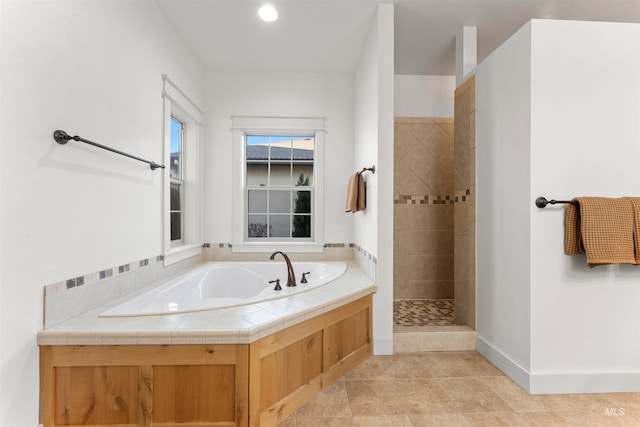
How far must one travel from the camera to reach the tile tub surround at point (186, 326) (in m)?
1.32

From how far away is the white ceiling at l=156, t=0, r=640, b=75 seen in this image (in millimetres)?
2248

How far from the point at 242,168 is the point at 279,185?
1.47ft

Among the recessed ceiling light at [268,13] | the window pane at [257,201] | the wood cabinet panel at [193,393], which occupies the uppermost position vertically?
the recessed ceiling light at [268,13]

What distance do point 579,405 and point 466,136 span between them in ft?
6.32

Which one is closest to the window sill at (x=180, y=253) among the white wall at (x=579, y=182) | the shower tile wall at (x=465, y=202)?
the shower tile wall at (x=465, y=202)

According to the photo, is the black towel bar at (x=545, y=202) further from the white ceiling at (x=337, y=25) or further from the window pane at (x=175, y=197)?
the window pane at (x=175, y=197)

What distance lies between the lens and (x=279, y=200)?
3.39m

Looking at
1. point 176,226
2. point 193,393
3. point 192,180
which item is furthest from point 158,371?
point 192,180

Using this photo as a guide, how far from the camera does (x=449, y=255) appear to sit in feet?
11.3

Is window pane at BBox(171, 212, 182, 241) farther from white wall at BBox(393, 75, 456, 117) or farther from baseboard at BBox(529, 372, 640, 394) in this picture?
baseboard at BBox(529, 372, 640, 394)

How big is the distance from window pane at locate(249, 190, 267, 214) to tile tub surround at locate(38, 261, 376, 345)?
5.80 ft

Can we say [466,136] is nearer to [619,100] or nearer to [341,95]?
[619,100]

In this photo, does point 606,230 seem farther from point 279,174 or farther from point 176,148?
point 176,148

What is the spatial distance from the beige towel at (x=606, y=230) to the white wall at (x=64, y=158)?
2747 millimetres
